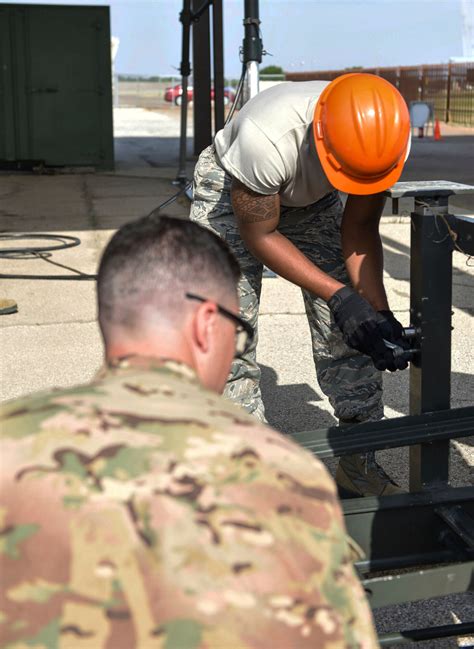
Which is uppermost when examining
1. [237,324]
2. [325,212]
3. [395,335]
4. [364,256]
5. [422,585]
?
[237,324]

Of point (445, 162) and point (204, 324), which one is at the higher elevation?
point (204, 324)

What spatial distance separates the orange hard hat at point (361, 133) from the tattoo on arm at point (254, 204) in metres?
0.25

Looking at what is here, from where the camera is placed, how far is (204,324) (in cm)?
144

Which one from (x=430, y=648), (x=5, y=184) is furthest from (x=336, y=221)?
(x=5, y=184)

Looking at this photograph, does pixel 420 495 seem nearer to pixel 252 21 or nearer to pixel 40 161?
pixel 252 21

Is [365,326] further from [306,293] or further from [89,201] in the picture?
[89,201]

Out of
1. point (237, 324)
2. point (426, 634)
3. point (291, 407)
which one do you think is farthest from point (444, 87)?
point (237, 324)

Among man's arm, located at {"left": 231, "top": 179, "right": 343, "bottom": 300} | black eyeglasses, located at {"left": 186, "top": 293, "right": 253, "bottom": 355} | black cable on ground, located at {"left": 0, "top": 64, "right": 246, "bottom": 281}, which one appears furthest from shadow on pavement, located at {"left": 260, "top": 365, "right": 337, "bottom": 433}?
black eyeglasses, located at {"left": 186, "top": 293, "right": 253, "bottom": 355}

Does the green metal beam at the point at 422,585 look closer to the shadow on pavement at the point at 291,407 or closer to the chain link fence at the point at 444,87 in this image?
the shadow on pavement at the point at 291,407

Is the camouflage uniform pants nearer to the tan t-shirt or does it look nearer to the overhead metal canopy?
the tan t-shirt

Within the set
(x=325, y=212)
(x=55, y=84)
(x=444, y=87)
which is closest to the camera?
(x=325, y=212)

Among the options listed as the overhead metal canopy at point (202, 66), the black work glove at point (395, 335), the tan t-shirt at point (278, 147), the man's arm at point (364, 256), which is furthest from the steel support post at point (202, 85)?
the black work glove at point (395, 335)

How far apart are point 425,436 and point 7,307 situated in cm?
409

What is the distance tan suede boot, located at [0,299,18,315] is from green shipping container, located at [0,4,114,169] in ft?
27.9
